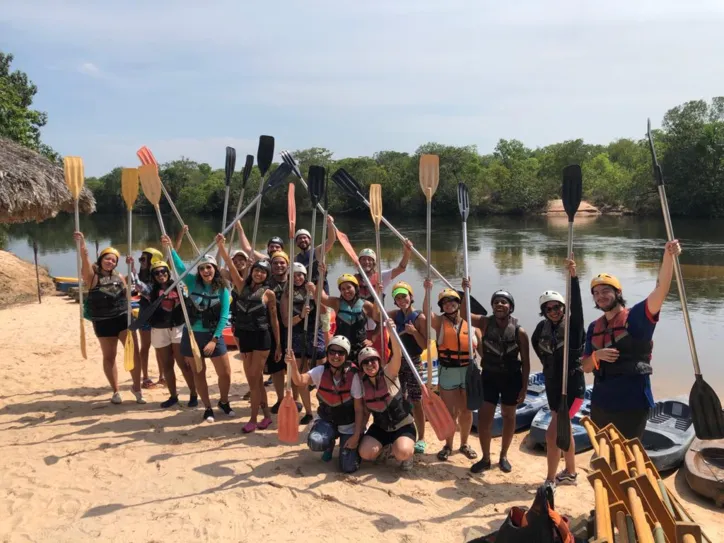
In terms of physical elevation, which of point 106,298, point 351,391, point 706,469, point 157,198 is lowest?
point 706,469

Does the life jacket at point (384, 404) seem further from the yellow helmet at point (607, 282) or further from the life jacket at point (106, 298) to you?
the life jacket at point (106, 298)

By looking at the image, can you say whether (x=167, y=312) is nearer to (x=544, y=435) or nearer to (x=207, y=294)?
(x=207, y=294)

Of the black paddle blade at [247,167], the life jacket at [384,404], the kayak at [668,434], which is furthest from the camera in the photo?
the black paddle blade at [247,167]

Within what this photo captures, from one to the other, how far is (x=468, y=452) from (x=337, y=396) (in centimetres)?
120

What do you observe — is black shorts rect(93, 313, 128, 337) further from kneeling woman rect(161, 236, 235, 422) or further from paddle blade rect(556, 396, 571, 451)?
paddle blade rect(556, 396, 571, 451)

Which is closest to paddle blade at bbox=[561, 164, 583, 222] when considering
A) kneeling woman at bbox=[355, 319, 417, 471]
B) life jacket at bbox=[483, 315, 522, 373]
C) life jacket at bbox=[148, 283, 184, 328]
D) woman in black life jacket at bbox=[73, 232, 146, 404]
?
life jacket at bbox=[483, 315, 522, 373]

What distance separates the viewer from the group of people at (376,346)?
3.26 meters

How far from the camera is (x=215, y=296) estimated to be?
15.5 ft

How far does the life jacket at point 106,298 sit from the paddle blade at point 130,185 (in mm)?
814

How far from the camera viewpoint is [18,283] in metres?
12.6

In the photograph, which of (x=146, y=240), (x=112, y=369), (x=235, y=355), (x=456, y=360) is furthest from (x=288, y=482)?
(x=146, y=240)

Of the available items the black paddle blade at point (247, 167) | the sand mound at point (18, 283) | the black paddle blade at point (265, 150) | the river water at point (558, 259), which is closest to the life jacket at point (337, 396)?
the black paddle blade at point (265, 150)

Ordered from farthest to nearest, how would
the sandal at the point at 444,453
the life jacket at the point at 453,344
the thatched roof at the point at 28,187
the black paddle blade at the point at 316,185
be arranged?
1. the thatched roof at the point at 28,187
2. the black paddle blade at the point at 316,185
3. the sandal at the point at 444,453
4. the life jacket at the point at 453,344

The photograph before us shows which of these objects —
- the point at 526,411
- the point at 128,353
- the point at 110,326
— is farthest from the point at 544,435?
the point at 110,326
